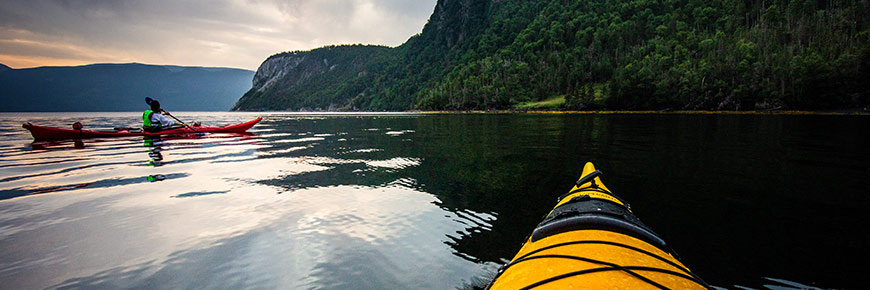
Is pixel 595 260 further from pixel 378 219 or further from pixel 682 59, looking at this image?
pixel 682 59

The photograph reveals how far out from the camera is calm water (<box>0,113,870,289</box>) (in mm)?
4301

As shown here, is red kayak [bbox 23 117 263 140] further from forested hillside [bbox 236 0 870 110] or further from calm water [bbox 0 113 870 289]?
forested hillside [bbox 236 0 870 110]

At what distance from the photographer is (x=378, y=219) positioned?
21.3 ft

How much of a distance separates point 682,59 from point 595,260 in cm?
16104

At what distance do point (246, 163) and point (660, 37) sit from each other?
184 m

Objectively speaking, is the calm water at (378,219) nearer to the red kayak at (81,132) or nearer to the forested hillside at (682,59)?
the red kayak at (81,132)

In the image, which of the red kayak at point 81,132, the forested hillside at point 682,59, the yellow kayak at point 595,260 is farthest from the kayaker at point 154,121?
the forested hillside at point 682,59

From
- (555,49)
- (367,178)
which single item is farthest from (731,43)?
(367,178)

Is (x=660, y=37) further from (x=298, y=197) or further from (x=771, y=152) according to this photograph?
(x=298, y=197)

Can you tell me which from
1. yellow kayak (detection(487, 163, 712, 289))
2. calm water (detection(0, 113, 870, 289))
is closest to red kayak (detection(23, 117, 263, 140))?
calm water (detection(0, 113, 870, 289))

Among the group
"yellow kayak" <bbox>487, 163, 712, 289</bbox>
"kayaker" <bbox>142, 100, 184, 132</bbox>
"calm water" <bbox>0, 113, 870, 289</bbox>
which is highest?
"kayaker" <bbox>142, 100, 184, 132</bbox>

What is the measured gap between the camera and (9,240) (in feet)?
16.9

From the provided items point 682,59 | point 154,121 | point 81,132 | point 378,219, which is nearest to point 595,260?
point 378,219

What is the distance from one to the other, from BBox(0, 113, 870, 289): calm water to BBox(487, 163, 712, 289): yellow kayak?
1590 millimetres
